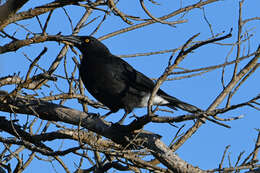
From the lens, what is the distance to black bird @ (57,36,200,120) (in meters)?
5.14

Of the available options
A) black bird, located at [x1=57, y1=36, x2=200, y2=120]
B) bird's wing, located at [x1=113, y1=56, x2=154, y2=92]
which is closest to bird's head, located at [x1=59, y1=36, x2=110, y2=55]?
black bird, located at [x1=57, y1=36, x2=200, y2=120]

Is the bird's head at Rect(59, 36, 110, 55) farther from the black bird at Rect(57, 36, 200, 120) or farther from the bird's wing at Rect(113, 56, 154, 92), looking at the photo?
the bird's wing at Rect(113, 56, 154, 92)

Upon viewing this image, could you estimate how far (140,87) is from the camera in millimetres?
5441

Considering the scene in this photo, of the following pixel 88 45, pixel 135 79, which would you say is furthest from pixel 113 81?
pixel 88 45

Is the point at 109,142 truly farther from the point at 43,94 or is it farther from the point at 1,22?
Answer: the point at 1,22

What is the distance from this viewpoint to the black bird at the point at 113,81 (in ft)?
16.9

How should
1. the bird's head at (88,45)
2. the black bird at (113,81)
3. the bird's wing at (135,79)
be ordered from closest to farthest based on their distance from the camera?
the black bird at (113,81) → the bird's wing at (135,79) → the bird's head at (88,45)

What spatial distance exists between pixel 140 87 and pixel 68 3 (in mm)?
2172

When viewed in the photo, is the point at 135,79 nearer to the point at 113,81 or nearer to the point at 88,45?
the point at 113,81

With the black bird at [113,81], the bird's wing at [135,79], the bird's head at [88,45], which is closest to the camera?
the black bird at [113,81]

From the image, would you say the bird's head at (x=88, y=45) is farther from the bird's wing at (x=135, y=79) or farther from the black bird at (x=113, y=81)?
the bird's wing at (x=135, y=79)

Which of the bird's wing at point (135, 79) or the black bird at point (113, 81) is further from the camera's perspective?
the bird's wing at point (135, 79)

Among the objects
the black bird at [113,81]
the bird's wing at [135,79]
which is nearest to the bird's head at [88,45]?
the black bird at [113,81]

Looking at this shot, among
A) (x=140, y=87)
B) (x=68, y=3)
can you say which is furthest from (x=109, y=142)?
(x=68, y=3)
